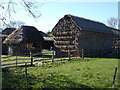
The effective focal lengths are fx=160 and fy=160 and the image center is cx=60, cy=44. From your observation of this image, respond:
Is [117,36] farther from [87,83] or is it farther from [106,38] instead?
[87,83]

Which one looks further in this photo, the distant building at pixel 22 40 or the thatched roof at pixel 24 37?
the distant building at pixel 22 40

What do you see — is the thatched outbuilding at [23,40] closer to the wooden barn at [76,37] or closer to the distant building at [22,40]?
the distant building at [22,40]

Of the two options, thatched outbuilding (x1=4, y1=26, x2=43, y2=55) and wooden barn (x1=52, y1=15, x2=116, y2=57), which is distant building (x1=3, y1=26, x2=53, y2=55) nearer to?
thatched outbuilding (x1=4, y1=26, x2=43, y2=55)

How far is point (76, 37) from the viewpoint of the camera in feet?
73.5

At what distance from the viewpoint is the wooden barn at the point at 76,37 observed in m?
22.2

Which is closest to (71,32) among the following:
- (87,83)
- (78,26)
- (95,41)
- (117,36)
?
(78,26)

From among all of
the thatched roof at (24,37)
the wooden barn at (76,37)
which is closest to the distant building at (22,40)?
the thatched roof at (24,37)

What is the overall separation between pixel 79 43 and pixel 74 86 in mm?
15877

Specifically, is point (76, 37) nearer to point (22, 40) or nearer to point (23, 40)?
point (23, 40)

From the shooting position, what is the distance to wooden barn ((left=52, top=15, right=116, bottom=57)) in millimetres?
22230

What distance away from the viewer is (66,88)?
639cm

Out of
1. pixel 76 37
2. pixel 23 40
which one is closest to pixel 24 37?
pixel 23 40

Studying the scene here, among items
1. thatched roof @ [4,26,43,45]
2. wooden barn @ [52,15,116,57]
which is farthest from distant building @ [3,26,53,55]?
wooden barn @ [52,15,116,57]

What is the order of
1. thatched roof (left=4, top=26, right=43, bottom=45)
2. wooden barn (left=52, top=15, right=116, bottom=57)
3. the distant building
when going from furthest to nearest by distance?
the distant building
thatched roof (left=4, top=26, right=43, bottom=45)
wooden barn (left=52, top=15, right=116, bottom=57)
